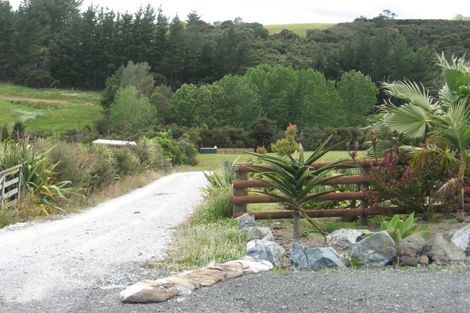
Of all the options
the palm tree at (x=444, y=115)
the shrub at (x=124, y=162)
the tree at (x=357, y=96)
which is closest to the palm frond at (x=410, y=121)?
the palm tree at (x=444, y=115)

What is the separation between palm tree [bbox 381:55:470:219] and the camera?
1044 cm

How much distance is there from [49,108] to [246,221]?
8448cm

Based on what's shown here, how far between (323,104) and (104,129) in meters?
31.0

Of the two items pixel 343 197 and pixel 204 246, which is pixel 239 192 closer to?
pixel 343 197

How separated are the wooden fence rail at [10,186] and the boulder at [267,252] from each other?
7.41m

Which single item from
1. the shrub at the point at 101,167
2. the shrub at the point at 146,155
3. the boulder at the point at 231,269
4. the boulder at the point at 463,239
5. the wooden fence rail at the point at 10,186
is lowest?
the shrub at the point at 146,155

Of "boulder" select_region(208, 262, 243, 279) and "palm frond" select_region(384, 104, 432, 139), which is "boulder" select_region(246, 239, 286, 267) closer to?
"boulder" select_region(208, 262, 243, 279)

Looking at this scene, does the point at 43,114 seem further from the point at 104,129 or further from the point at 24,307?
the point at 24,307

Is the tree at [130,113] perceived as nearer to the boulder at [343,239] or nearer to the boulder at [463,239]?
the boulder at [343,239]

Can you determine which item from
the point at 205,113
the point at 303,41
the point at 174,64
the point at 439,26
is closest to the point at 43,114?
the point at 205,113

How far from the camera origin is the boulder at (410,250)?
8.01 metres

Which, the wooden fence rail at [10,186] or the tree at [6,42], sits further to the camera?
the tree at [6,42]

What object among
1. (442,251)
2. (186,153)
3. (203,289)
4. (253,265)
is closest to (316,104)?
(186,153)

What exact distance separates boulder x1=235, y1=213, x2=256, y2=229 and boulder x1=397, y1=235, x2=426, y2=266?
119 inches
